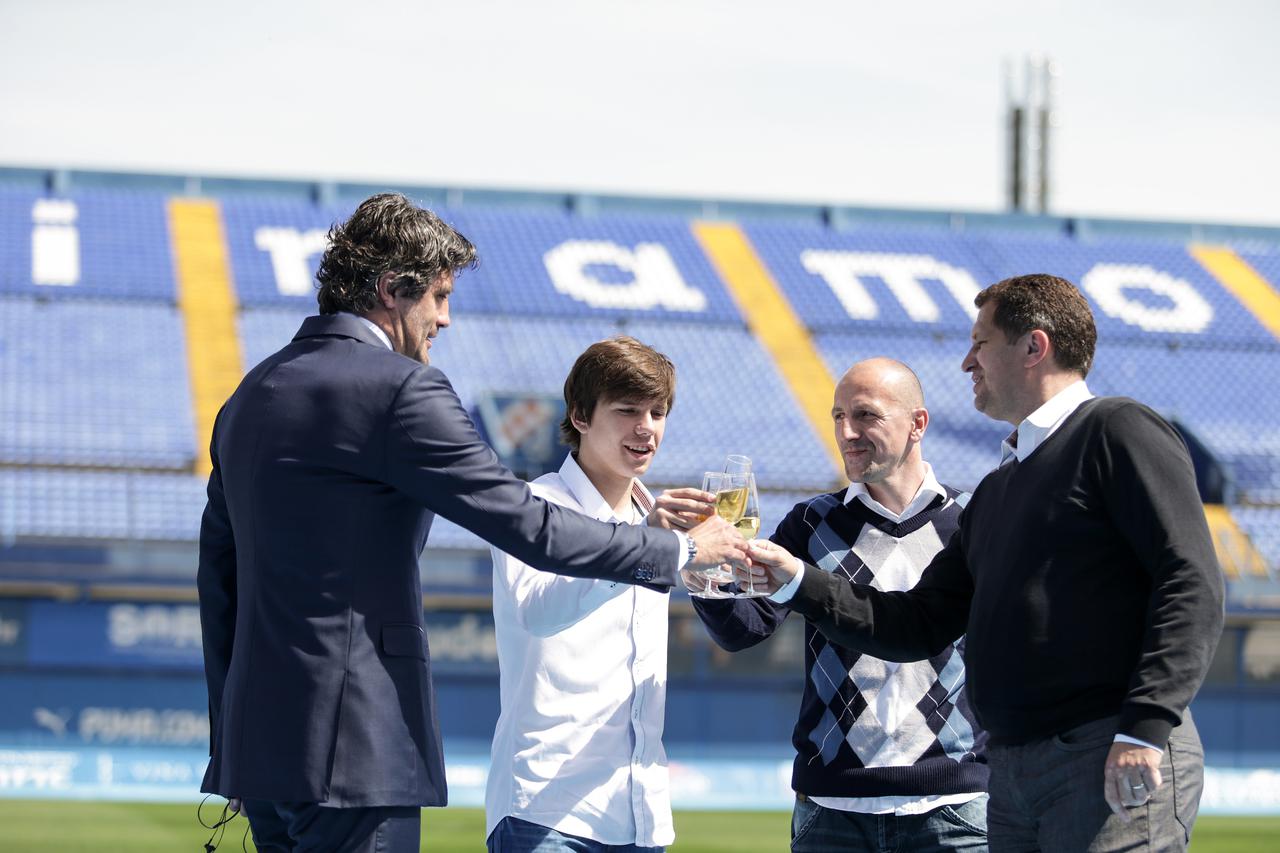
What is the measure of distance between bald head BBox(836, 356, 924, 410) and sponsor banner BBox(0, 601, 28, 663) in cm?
1122

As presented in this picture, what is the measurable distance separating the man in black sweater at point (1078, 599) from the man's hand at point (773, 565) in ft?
1.31

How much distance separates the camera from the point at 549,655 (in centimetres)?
328

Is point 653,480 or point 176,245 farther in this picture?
point 176,245

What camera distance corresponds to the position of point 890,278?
20.9 metres

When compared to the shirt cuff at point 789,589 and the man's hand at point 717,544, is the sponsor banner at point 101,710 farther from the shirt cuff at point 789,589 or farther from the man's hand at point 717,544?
the man's hand at point 717,544

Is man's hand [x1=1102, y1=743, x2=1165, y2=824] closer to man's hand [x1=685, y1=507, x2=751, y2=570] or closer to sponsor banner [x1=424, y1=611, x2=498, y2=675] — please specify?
man's hand [x1=685, y1=507, x2=751, y2=570]

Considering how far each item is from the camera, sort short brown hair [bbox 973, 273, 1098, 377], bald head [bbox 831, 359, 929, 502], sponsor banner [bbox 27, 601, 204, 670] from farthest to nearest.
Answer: sponsor banner [bbox 27, 601, 204, 670]
bald head [bbox 831, 359, 929, 502]
short brown hair [bbox 973, 273, 1098, 377]

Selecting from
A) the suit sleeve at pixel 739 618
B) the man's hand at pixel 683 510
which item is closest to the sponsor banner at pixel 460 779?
the suit sleeve at pixel 739 618

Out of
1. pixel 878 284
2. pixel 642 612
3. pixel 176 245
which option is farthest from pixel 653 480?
pixel 642 612

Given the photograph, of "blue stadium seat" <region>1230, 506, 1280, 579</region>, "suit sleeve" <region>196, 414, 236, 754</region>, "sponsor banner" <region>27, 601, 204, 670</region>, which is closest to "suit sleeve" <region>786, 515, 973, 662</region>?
"suit sleeve" <region>196, 414, 236, 754</region>

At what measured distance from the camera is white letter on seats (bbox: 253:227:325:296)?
19047 millimetres

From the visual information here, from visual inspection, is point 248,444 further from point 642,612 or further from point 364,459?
point 642,612

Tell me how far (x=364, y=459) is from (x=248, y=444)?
0.78 ft

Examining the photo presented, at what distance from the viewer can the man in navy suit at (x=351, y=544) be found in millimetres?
2766
